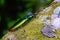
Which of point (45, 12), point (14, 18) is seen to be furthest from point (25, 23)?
point (14, 18)

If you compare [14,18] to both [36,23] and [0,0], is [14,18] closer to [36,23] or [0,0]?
[0,0]

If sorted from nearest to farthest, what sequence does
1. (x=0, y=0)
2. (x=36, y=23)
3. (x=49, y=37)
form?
(x=49, y=37), (x=36, y=23), (x=0, y=0)

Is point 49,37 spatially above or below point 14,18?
above

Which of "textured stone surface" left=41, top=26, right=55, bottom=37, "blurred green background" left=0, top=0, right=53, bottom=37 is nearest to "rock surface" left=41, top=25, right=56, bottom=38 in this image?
"textured stone surface" left=41, top=26, right=55, bottom=37

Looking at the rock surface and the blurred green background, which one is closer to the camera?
the rock surface

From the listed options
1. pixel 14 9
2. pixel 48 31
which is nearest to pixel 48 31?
pixel 48 31

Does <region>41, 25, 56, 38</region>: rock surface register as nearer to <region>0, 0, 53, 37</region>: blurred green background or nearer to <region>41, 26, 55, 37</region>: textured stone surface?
<region>41, 26, 55, 37</region>: textured stone surface

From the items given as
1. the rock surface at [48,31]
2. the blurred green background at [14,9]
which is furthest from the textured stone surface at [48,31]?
the blurred green background at [14,9]

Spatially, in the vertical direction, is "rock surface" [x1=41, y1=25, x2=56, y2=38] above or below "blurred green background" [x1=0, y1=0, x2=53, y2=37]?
above

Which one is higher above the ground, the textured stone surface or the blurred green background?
the textured stone surface

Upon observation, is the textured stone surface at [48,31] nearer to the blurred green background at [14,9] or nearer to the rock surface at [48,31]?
the rock surface at [48,31]

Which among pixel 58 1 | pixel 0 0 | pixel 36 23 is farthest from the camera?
pixel 0 0
